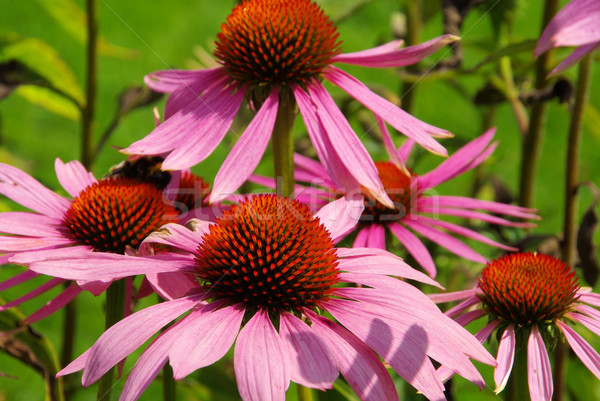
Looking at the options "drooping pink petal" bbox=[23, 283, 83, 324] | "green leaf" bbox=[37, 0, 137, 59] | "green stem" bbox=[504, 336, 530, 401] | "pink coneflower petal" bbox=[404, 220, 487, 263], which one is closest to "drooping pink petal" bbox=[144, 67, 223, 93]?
"drooping pink petal" bbox=[23, 283, 83, 324]

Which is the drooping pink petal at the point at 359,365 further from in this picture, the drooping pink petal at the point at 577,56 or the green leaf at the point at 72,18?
the green leaf at the point at 72,18

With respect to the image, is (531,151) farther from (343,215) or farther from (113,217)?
(113,217)

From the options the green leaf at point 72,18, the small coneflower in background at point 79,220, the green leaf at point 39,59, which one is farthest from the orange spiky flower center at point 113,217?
the green leaf at point 72,18

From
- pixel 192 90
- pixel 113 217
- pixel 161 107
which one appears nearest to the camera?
pixel 113 217

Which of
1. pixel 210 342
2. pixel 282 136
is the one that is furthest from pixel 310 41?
pixel 210 342

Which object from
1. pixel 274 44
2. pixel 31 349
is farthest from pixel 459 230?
pixel 31 349

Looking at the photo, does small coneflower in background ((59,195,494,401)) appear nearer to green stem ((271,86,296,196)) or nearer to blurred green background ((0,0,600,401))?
green stem ((271,86,296,196))
